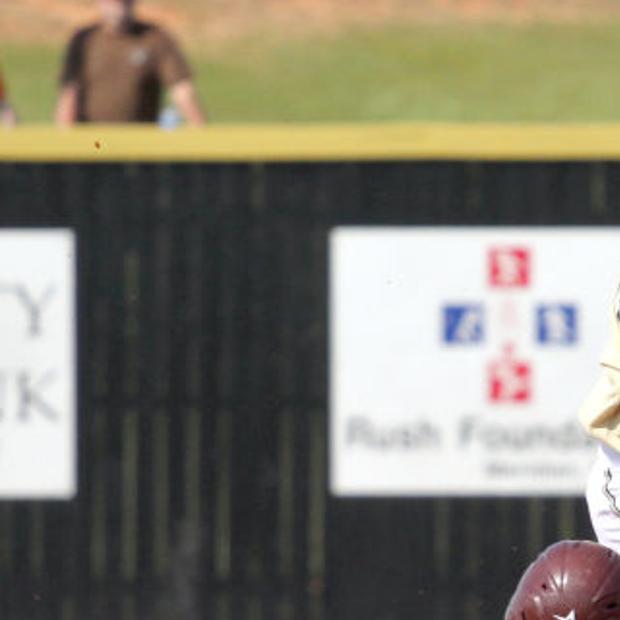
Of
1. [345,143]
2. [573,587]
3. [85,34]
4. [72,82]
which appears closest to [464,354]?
[345,143]

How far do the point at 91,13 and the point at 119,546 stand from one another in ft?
48.6

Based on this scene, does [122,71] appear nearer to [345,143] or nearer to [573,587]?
[345,143]

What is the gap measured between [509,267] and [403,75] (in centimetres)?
1291

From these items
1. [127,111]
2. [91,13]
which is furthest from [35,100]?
[127,111]

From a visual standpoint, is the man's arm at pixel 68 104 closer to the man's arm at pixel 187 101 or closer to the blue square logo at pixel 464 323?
the man's arm at pixel 187 101

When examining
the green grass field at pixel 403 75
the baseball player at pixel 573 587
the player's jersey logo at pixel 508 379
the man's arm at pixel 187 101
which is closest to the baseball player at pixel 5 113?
the man's arm at pixel 187 101

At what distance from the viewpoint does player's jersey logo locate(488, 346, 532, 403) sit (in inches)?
282

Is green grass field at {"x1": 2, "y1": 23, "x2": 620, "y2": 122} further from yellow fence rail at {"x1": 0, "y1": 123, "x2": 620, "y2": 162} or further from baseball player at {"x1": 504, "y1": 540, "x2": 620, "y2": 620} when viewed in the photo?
baseball player at {"x1": 504, "y1": 540, "x2": 620, "y2": 620}

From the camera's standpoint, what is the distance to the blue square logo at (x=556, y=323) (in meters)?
7.14

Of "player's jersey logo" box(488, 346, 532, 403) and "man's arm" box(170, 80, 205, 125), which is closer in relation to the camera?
"player's jersey logo" box(488, 346, 532, 403)

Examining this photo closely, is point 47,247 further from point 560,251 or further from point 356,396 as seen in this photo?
point 560,251

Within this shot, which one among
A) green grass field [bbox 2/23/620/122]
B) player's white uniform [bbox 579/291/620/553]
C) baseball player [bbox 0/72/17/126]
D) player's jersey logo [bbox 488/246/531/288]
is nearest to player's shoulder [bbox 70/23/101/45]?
baseball player [bbox 0/72/17/126]

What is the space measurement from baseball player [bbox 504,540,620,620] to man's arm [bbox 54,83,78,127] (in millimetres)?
5018

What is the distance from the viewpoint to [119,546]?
725 cm
